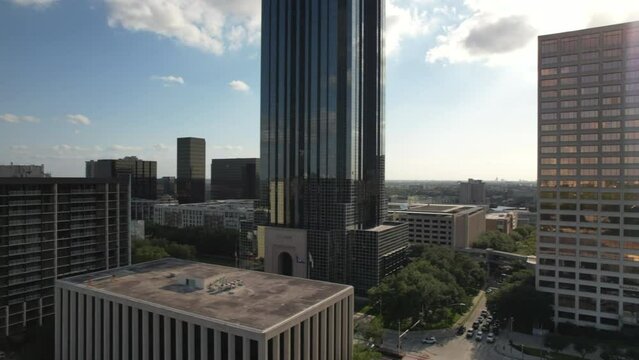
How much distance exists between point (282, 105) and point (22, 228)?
281ft

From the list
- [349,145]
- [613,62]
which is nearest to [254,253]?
[349,145]

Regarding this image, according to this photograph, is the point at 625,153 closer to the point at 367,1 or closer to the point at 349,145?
the point at 349,145

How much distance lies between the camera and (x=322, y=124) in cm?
13588

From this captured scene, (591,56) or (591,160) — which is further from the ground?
(591,56)

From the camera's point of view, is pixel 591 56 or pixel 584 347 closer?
pixel 584 347

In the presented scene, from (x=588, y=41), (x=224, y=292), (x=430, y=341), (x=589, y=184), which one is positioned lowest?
(x=430, y=341)

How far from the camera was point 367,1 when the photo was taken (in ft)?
485

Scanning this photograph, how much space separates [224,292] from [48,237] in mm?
49295

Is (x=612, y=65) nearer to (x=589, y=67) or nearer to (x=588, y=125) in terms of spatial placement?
(x=589, y=67)

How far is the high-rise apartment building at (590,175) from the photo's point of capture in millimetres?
88125

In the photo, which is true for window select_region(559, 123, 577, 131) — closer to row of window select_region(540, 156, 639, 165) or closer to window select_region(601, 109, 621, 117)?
window select_region(601, 109, 621, 117)

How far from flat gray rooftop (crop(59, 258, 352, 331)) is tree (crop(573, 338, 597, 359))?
4567cm

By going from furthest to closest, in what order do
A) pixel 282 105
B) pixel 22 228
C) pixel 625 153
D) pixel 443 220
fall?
pixel 443 220
pixel 282 105
pixel 625 153
pixel 22 228

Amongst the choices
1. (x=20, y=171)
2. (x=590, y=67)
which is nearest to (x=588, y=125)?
(x=590, y=67)
